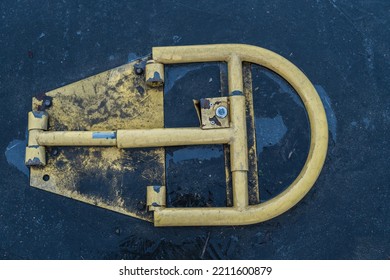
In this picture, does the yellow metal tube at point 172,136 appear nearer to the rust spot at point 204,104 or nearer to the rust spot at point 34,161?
the rust spot at point 204,104

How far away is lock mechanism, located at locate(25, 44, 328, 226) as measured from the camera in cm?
316

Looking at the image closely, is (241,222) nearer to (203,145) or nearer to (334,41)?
(203,145)

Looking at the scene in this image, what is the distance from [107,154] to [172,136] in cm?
55

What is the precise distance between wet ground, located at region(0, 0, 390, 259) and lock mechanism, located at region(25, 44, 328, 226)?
10 cm

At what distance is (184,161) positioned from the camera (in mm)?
3324

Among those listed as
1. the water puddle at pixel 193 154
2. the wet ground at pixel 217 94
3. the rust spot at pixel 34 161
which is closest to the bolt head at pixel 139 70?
the wet ground at pixel 217 94

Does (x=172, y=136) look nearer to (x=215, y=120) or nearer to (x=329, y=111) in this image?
(x=215, y=120)

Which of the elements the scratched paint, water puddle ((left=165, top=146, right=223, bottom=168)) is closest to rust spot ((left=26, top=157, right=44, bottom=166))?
the scratched paint

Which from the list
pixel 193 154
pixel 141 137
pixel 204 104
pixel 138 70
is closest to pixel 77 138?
pixel 141 137

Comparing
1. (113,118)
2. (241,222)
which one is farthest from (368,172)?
(113,118)

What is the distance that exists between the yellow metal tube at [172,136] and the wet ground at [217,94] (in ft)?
0.47

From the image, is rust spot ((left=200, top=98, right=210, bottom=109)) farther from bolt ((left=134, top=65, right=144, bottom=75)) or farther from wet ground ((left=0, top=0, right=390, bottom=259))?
bolt ((left=134, top=65, right=144, bottom=75))

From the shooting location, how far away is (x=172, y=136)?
126 inches

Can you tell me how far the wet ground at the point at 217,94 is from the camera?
3.24 m
